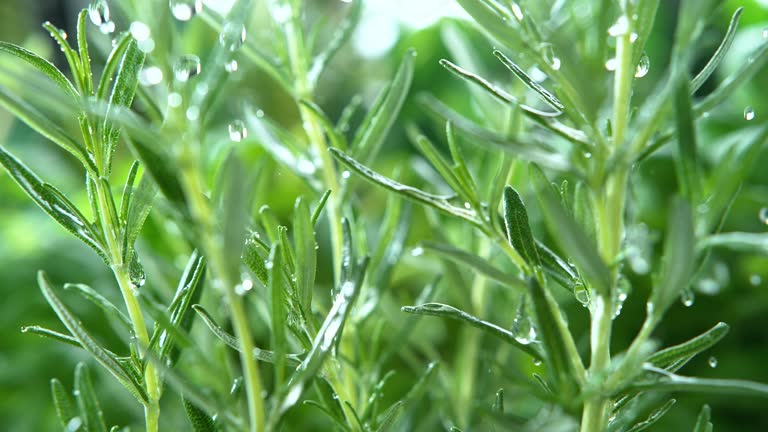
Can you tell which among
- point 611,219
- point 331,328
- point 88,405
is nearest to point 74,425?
point 88,405

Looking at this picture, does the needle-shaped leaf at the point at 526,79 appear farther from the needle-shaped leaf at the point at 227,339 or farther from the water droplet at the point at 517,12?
the needle-shaped leaf at the point at 227,339

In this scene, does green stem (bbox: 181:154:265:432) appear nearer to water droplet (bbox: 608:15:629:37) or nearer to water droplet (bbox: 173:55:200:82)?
water droplet (bbox: 173:55:200:82)

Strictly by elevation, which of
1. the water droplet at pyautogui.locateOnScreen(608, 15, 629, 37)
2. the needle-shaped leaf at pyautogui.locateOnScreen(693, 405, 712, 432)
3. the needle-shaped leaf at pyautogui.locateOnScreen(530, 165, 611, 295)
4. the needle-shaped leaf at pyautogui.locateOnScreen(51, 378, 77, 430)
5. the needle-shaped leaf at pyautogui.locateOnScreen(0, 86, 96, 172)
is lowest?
the needle-shaped leaf at pyautogui.locateOnScreen(693, 405, 712, 432)

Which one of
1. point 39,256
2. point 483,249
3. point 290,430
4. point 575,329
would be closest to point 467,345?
point 483,249

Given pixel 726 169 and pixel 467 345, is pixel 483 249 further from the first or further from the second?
pixel 726 169

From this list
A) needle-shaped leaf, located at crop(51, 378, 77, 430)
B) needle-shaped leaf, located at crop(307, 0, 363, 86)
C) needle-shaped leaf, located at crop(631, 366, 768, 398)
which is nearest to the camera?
needle-shaped leaf, located at crop(631, 366, 768, 398)

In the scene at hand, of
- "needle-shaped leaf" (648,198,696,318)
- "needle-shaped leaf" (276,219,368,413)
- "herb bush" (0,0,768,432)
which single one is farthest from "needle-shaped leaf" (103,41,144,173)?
"needle-shaped leaf" (648,198,696,318)

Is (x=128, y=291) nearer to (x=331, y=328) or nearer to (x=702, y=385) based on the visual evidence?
(x=331, y=328)
